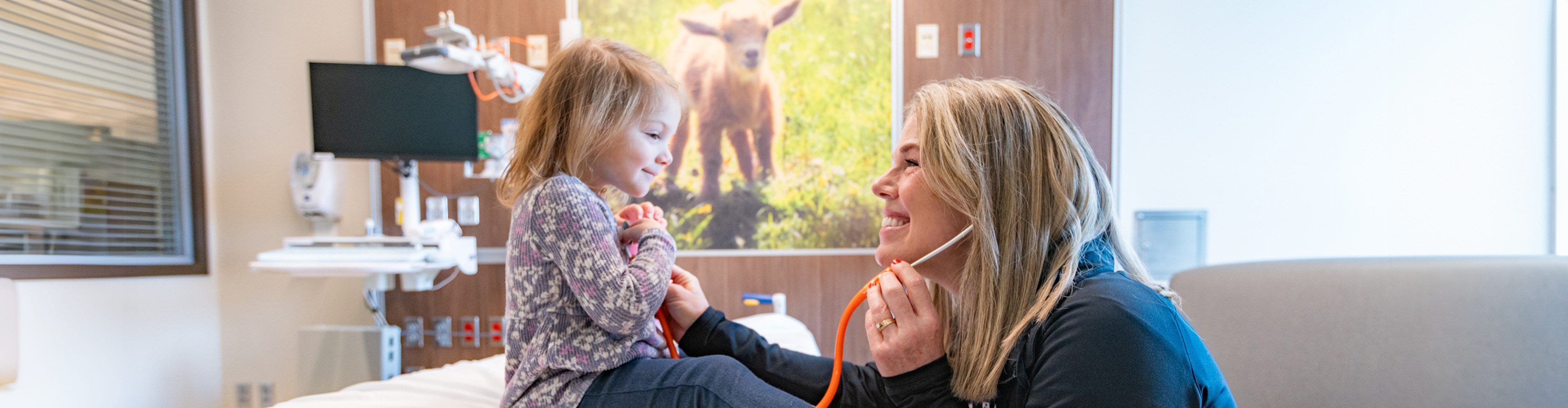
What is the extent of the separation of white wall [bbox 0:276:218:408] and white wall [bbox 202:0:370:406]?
0.36 feet

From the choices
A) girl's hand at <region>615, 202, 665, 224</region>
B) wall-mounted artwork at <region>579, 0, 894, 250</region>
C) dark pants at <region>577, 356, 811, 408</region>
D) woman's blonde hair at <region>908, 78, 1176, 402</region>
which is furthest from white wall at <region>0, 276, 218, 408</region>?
woman's blonde hair at <region>908, 78, 1176, 402</region>

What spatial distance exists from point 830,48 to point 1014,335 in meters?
2.37

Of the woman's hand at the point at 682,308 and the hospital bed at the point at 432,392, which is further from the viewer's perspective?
the hospital bed at the point at 432,392

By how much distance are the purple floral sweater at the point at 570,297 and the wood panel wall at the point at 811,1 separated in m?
1.90

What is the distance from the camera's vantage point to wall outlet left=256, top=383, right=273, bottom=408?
124 inches

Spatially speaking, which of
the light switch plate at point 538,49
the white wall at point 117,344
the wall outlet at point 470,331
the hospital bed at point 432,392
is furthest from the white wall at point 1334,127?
the white wall at point 117,344

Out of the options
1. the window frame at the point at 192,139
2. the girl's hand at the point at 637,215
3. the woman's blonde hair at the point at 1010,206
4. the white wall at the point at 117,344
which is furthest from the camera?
the window frame at the point at 192,139

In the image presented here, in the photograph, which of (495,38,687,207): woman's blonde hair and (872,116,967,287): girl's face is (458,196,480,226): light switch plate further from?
(872,116,967,287): girl's face

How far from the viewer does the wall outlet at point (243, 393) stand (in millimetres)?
3164

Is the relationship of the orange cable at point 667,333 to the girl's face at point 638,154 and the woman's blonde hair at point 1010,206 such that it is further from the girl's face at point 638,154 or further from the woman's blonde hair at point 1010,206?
the woman's blonde hair at point 1010,206

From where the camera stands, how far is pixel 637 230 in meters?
1.36

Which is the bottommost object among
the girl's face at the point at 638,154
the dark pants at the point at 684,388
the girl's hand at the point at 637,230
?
the dark pants at the point at 684,388

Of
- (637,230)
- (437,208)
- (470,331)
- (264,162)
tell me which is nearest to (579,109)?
(637,230)

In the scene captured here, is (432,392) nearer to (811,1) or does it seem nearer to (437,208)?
(437,208)
